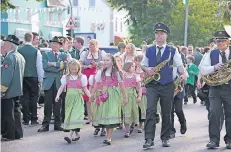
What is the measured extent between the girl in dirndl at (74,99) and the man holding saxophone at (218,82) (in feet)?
7.70

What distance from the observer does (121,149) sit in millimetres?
10812

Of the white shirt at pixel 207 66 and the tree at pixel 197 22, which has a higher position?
the tree at pixel 197 22

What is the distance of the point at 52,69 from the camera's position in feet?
43.3

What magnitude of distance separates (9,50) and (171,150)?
3513 millimetres

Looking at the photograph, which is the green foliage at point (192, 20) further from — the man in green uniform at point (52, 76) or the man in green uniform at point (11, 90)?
the man in green uniform at point (11, 90)

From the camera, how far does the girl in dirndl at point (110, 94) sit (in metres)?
11.5

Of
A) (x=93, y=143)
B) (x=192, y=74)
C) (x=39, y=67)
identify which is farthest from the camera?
(x=192, y=74)

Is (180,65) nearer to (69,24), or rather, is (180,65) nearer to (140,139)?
(140,139)

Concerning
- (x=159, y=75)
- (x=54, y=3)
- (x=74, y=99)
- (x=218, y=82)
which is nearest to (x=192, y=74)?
(x=74, y=99)

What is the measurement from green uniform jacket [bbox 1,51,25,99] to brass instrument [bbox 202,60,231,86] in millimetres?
3423

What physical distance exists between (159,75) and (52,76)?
3.22 meters

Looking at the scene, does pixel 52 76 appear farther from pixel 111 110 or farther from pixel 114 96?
pixel 111 110

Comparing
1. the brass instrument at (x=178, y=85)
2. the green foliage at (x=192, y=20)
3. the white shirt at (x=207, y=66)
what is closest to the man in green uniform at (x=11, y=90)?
A: the brass instrument at (x=178, y=85)

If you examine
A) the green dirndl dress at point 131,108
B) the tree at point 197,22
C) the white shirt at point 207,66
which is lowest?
the green dirndl dress at point 131,108
